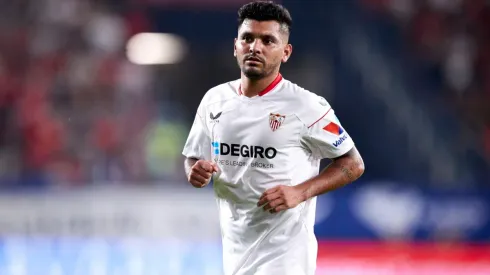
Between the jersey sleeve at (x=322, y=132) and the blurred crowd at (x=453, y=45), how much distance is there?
19.6ft

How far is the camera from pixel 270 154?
328cm

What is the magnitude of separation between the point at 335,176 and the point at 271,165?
10.0 inches

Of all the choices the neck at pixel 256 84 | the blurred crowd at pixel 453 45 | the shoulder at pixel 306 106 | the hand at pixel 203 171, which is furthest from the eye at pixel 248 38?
the blurred crowd at pixel 453 45

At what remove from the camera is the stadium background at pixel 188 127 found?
7.15 metres

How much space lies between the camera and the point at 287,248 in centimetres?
329

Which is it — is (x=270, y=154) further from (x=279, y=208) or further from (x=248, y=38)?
(x=248, y=38)

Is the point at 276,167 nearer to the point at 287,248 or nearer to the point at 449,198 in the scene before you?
the point at 287,248

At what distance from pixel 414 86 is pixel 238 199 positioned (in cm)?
628

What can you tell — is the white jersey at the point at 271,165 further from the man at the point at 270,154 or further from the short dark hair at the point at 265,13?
the short dark hair at the point at 265,13

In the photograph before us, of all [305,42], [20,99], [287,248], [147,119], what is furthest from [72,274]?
[305,42]

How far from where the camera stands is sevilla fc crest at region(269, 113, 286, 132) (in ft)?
10.8

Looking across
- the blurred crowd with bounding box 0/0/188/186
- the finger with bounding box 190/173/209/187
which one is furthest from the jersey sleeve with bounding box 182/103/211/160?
the blurred crowd with bounding box 0/0/188/186

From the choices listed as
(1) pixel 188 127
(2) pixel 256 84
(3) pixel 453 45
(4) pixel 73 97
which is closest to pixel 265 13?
(2) pixel 256 84

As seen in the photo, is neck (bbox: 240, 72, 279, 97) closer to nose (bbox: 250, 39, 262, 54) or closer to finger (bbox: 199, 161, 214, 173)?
nose (bbox: 250, 39, 262, 54)
